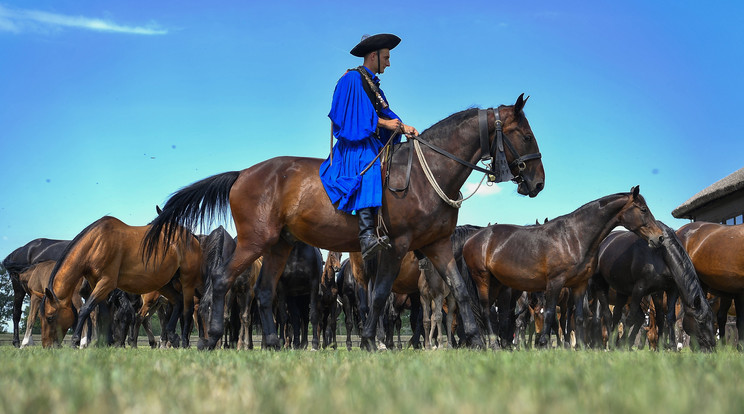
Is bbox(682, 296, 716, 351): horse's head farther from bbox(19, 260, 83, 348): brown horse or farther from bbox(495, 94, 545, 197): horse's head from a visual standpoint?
bbox(19, 260, 83, 348): brown horse

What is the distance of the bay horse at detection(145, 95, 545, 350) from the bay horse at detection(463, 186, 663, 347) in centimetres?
352

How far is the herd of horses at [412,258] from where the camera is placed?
7.21 m

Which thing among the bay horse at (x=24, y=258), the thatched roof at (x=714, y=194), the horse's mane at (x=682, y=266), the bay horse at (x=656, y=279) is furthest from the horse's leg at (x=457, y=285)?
the thatched roof at (x=714, y=194)

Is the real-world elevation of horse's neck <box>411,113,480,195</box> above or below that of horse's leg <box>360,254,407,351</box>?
above

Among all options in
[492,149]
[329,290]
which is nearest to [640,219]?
[492,149]

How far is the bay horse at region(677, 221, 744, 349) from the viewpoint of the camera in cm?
1027

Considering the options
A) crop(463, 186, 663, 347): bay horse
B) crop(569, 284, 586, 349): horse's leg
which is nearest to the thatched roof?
crop(463, 186, 663, 347): bay horse

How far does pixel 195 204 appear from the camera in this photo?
8172 millimetres

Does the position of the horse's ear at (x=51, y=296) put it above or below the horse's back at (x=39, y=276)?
below

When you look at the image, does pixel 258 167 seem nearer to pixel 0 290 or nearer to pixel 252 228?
pixel 252 228

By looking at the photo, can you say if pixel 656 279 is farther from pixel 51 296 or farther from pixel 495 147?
pixel 51 296

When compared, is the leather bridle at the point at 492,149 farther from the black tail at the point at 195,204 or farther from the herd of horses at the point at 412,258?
the black tail at the point at 195,204

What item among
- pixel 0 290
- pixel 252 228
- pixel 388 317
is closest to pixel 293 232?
pixel 252 228

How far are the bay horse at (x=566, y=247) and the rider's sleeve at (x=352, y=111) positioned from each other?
4966mm
